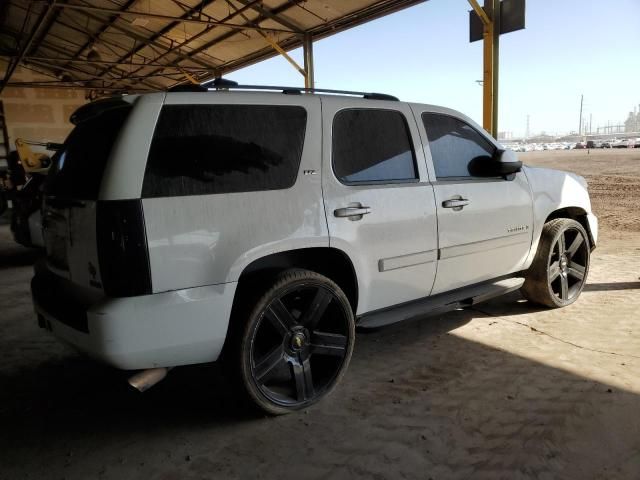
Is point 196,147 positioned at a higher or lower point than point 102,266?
higher

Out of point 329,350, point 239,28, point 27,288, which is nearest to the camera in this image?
point 329,350

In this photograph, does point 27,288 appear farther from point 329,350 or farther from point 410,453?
point 410,453

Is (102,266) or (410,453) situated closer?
(102,266)

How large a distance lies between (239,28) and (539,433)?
11.9m

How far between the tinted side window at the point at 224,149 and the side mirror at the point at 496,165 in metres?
1.59

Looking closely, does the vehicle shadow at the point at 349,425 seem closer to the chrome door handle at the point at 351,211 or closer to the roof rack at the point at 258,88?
the chrome door handle at the point at 351,211

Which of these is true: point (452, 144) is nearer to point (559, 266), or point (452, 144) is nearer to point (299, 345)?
point (559, 266)

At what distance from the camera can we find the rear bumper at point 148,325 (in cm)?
216

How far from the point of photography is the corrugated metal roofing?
1098cm

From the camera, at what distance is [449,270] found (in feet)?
11.2

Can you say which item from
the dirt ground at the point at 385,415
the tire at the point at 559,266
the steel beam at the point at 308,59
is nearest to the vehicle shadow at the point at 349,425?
the dirt ground at the point at 385,415

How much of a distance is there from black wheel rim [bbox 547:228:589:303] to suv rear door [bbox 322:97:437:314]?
1.73 meters

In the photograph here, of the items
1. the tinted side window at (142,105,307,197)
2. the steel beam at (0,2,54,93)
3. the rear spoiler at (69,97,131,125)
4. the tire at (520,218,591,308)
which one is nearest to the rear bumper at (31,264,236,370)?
the tinted side window at (142,105,307,197)

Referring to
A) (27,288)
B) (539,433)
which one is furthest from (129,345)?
(27,288)
